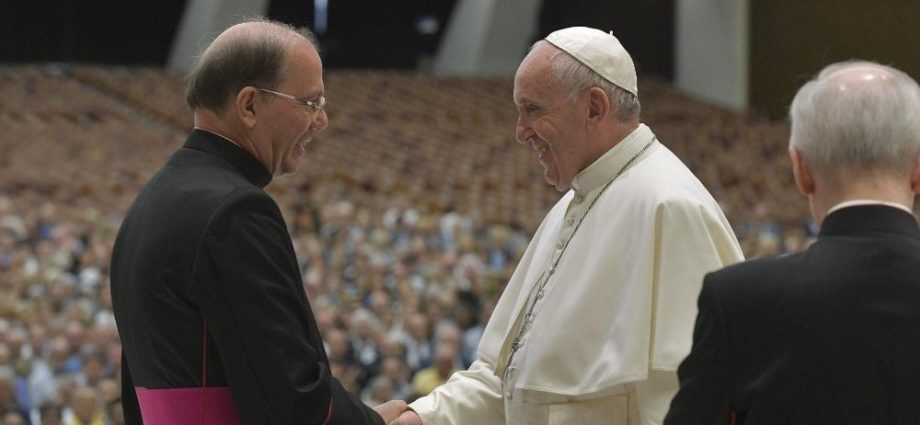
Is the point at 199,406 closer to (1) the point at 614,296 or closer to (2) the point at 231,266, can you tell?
(2) the point at 231,266

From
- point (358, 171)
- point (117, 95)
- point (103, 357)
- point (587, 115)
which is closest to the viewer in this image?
point (587, 115)

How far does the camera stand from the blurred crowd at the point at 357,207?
7.52 metres

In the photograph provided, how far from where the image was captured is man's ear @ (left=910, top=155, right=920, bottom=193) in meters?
1.72

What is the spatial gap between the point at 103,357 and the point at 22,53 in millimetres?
14986

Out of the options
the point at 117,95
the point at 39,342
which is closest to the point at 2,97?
the point at 117,95

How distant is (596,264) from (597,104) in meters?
0.36

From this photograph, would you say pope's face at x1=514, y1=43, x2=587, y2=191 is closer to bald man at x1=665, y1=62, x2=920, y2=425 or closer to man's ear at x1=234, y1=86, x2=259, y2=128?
man's ear at x1=234, y1=86, x2=259, y2=128

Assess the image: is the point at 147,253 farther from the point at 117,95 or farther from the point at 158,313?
the point at 117,95

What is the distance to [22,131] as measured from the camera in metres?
15.4

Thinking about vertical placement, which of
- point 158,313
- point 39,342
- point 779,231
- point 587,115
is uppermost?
point 587,115

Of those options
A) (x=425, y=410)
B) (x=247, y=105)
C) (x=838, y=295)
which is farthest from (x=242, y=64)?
(x=838, y=295)

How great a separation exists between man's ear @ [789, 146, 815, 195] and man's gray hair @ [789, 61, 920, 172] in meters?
0.01

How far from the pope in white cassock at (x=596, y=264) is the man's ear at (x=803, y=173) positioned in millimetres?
663

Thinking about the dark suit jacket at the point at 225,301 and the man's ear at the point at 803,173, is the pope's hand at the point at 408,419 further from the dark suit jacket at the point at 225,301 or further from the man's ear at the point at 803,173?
→ the man's ear at the point at 803,173
